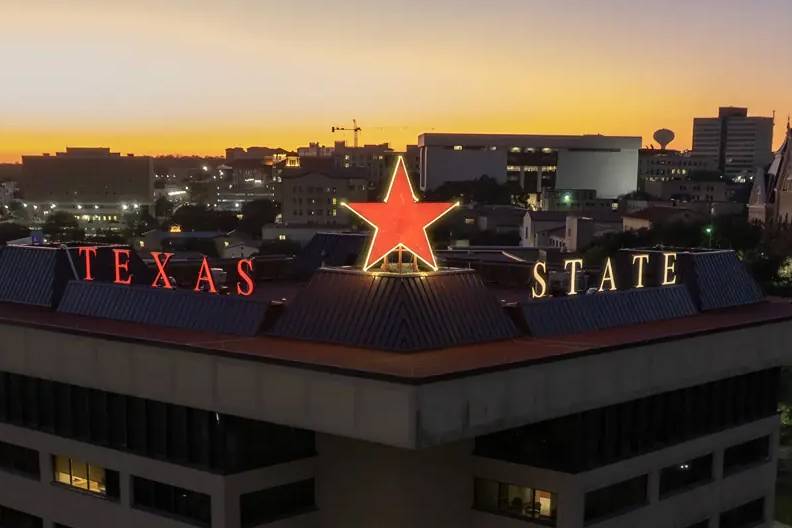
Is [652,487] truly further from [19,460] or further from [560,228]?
[560,228]

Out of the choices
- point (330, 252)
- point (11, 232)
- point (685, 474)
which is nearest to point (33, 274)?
point (330, 252)

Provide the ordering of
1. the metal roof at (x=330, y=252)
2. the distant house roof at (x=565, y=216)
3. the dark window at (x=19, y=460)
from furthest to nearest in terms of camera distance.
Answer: the distant house roof at (x=565, y=216) < the metal roof at (x=330, y=252) < the dark window at (x=19, y=460)

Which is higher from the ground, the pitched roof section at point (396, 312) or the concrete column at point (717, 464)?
the pitched roof section at point (396, 312)

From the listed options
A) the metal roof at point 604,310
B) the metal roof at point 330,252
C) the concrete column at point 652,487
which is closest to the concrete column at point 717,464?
the concrete column at point 652,487

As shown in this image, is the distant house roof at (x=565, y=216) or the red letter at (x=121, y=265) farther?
the distant house roof at (x=565, y=216)

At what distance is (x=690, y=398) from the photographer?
38.9 m

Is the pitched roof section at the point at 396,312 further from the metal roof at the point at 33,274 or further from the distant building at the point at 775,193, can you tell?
the distant building at the point at 775,193

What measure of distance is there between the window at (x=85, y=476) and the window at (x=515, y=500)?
48.7ft

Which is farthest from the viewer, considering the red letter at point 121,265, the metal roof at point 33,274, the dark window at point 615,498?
the metal roof at point 33,274

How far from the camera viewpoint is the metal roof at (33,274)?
43.4 m

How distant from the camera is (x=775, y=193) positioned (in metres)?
150

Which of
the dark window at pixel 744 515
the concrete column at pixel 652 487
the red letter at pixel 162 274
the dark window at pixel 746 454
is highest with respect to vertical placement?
the red letter at pixel 162 274

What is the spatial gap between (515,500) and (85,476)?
706 inches

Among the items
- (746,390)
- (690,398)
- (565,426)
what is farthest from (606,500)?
(746,390)
